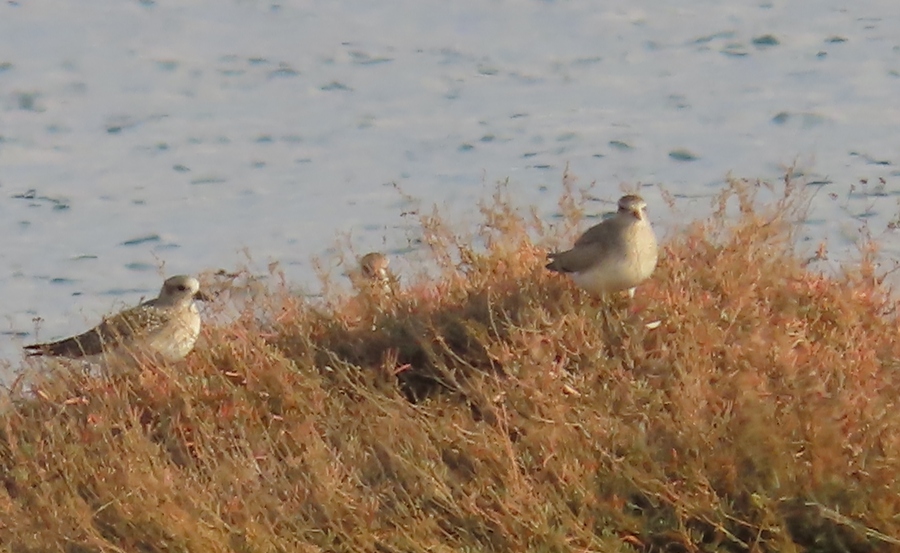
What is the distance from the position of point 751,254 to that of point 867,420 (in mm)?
2069

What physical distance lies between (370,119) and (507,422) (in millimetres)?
9399

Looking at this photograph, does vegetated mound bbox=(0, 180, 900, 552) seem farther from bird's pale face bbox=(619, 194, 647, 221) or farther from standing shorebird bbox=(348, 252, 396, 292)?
bird's pale face bbox=(619, 194, 647, 221)

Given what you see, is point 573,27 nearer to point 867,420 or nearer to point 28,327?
point 28,327

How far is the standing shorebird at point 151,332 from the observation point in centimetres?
833

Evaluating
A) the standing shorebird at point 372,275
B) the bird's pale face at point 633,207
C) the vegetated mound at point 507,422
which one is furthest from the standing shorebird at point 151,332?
the bird's pale face at point 633,207

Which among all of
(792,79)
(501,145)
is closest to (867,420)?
(501,145)

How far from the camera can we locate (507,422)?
6590 mm

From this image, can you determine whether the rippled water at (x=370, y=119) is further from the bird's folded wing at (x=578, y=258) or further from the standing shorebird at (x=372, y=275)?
the bird's folded wing at (x=578, y=258)

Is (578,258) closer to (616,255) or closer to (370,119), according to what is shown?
(616,255)

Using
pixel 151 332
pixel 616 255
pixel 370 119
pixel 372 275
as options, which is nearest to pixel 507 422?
pixel 616 255

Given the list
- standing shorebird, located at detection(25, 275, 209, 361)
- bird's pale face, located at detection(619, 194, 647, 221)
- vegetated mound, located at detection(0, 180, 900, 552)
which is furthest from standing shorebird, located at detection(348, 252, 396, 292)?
bird's pale face, located at detection(619, 194, 647, 221)

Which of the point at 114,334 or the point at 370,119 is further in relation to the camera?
the point at 370,119

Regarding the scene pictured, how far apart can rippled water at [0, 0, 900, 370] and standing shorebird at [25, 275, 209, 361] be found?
1339mm

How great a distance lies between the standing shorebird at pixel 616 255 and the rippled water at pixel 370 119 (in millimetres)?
Answer: 3461
